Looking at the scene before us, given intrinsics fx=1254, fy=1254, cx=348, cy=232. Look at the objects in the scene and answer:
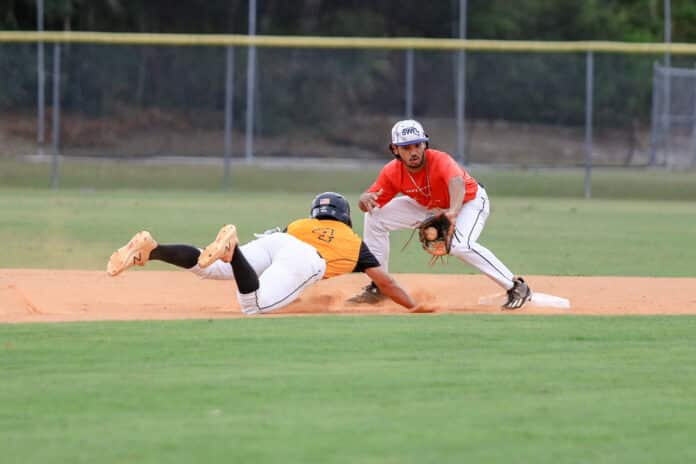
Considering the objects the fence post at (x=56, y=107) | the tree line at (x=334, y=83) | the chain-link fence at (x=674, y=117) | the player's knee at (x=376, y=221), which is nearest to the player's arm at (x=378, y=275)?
the player's knee at (x=376, y=221)

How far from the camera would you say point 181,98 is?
23641 mm

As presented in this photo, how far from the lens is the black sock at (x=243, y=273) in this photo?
7.91 m

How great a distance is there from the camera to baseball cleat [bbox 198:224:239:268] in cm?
772

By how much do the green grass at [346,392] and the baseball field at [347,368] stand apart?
1 cm

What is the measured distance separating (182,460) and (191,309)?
178 inches

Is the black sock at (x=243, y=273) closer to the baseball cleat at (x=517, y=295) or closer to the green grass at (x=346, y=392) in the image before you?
the green grass at (x=346, y=392)

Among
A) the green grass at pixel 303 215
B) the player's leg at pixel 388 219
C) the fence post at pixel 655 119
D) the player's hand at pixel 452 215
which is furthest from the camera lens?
the fence post at pixel 655 119

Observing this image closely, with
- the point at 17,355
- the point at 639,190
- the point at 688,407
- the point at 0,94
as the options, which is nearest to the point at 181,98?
the point at 0,94

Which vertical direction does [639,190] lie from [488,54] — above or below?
below

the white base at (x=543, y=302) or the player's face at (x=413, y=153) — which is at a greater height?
the player's face at (x=413, y=153)

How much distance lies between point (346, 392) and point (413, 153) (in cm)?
376

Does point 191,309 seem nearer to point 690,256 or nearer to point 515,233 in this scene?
point 690,256

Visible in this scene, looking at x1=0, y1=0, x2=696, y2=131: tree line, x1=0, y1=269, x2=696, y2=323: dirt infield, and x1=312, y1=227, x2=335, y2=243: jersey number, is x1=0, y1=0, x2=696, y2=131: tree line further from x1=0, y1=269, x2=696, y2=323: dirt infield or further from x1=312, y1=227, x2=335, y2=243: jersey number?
x1=312, y1=227, x2=335, y2=243: jersey number

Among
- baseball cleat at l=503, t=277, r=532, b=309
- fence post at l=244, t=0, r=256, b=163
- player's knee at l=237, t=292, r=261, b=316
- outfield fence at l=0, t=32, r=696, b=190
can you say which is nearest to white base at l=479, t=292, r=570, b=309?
baseball cleat at l=503, t=277, r=532, b=309
